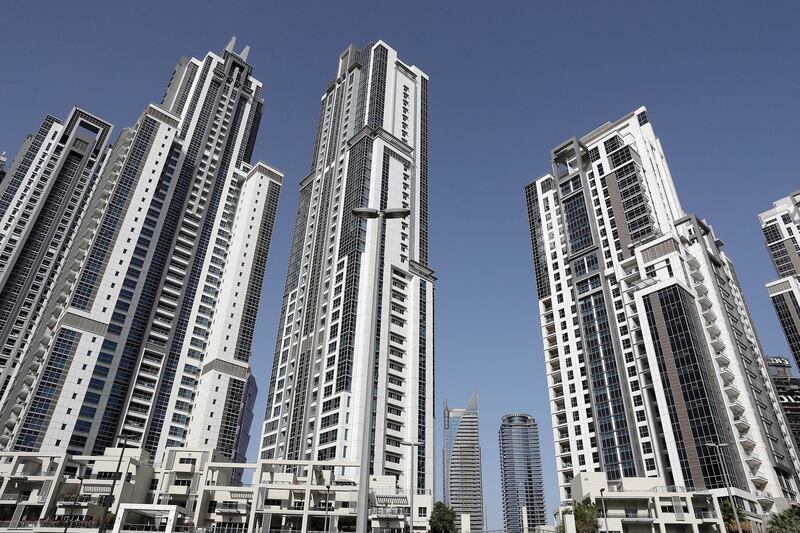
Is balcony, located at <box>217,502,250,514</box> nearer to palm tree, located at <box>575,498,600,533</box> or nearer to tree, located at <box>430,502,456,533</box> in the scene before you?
tree, located at <box>430,502,456,533</box>

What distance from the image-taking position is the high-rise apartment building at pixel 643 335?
90000mm

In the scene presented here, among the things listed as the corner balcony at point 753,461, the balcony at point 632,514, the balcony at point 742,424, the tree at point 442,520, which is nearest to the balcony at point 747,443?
the corner balcony at point 753,461

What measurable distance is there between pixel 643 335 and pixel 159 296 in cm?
10229

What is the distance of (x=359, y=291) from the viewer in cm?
11169

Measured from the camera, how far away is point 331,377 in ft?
343

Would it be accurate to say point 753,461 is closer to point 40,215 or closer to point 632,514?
point 632,514

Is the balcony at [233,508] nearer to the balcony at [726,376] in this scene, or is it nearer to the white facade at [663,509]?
the white facade at [663,509]

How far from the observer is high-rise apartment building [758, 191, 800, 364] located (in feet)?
529

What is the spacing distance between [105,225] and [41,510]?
6381cm

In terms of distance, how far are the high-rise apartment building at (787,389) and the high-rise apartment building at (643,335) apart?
57.6 metres

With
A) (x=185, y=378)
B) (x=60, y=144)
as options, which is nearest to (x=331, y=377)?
(x=185, y=378)

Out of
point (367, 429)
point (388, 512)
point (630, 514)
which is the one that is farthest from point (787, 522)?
point (367, 429)

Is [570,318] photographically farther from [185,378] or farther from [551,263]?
[185,378]

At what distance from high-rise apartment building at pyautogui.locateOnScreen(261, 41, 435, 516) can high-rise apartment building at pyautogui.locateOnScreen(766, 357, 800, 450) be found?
346 ft
